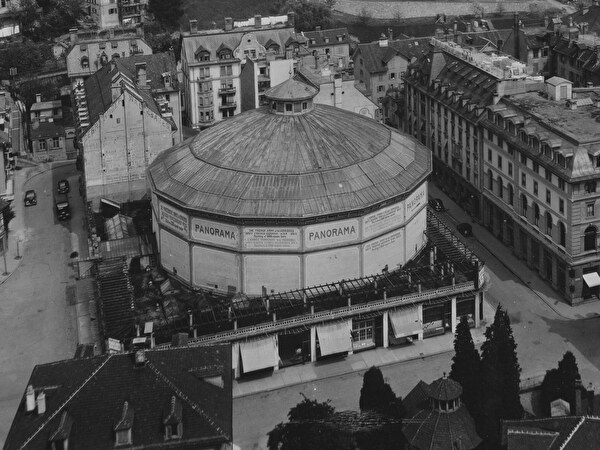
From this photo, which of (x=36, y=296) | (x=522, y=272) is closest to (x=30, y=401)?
(x=36, y=296)

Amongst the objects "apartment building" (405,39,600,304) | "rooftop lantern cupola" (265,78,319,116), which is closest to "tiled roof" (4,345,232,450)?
"rooftop lantern cupola" (265,78,319,116)

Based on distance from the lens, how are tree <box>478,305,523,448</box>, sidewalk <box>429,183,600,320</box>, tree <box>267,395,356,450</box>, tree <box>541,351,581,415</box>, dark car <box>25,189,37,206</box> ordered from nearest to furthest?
tree <box>267,395,356,450</box>, tree <box>478,305,523,448</box>, tree <box>541,351,581,415</box>, sidewalk <box>429,183,600,320</box>, dark car <box>25,189,37,206</box>

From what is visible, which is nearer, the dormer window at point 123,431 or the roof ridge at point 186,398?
the dormer window at point 123,431

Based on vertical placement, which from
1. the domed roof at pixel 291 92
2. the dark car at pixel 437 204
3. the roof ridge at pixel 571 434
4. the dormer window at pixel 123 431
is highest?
the domed roof at pixel 291 92

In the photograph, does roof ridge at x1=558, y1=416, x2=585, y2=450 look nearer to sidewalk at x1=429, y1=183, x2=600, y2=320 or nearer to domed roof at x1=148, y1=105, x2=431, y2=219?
domed roof at x1=148, y1=105, x2=431, y2=219

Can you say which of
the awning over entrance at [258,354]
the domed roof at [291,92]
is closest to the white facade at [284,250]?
the awning over entrance at [258,354]

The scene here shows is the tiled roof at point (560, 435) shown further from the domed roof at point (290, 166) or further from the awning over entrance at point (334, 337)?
the domed roof at point (290, 166)
